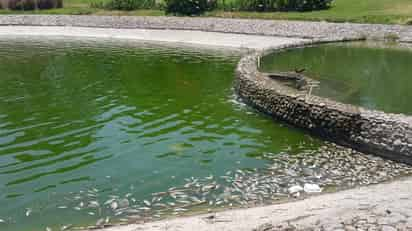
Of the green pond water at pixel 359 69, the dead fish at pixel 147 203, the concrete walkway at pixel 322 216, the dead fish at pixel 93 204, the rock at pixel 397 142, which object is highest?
the green pond water at pixel 359 69

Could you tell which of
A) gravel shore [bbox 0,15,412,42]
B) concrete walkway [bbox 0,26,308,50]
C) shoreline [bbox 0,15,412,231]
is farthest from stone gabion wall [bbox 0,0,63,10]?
concrete walkway [bbox 0,26,308,50]

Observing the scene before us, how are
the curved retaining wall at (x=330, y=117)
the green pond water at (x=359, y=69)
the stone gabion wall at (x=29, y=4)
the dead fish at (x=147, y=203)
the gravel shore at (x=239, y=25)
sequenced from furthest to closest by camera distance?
the stone gabion wall at (x=29, y=4) → the gravel shore at (x=239, y=25) → the green pond water at (x=359, y=69) → the curved retaining wall at (x=330, y=117) → the dead fish at (x=147, y=203)

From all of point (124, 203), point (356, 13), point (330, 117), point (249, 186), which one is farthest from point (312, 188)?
point (356, 13)

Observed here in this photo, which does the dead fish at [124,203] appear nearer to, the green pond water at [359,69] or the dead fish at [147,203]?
the dead fish at [147,203]

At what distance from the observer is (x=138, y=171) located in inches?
561

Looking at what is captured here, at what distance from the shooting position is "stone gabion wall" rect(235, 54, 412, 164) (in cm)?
1481

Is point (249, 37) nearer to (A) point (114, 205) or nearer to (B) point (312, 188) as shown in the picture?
(B) point (312, 188)

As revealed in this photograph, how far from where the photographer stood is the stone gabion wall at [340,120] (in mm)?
14812

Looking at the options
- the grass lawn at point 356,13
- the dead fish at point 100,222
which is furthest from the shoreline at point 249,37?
the grass lawn at point 356,13

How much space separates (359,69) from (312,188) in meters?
17.5

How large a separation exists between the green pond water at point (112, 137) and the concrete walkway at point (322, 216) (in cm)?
209

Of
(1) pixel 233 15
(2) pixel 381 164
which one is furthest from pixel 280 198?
(1) pixel 233 15

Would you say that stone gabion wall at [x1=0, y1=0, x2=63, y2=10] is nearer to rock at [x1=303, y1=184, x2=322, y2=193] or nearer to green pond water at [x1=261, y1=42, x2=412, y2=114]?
green pond water at [x1=261, y1=42, x2=412, y2=114]

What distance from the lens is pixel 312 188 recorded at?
12961 millimetres
